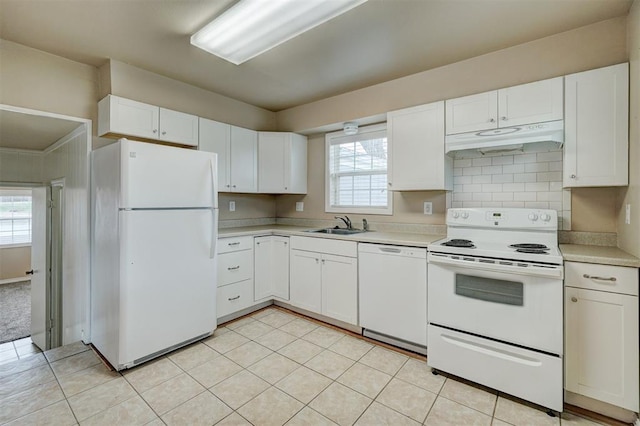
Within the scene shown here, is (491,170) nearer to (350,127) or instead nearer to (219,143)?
(350,127)


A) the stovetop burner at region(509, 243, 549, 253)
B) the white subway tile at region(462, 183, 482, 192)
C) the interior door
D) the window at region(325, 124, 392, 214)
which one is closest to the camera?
the stovetop burner at region(509, 243, 549, 253)

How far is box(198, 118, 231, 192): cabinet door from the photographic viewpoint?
3.24 metres

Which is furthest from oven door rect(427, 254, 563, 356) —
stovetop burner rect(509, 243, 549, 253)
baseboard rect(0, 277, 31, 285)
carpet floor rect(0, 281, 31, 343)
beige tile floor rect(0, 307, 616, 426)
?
baseboard rect(0, 277, 31, 285)

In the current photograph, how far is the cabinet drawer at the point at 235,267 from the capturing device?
9.82ft

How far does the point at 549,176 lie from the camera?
236cm

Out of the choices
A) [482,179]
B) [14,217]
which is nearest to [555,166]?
[482,179]

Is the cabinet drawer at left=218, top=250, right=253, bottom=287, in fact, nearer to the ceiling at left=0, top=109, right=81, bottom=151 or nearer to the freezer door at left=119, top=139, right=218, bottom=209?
the freezer door at left=119, top=139, right=218, bottom=209

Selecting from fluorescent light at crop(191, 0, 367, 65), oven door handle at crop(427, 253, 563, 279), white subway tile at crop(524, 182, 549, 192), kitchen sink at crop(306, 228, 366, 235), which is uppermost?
fluorescent light at crop(191, 0, 367, 65)

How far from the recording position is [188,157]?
2514 millimetres

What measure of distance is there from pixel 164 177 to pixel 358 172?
7.05ft

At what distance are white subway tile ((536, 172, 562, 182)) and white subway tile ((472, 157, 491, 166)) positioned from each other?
390 mm

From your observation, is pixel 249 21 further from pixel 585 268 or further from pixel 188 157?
pixel 585 268

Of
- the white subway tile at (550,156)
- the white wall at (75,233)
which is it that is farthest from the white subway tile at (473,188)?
the white wall at (75,233)

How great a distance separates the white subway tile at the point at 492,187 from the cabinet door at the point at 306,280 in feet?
5.51
